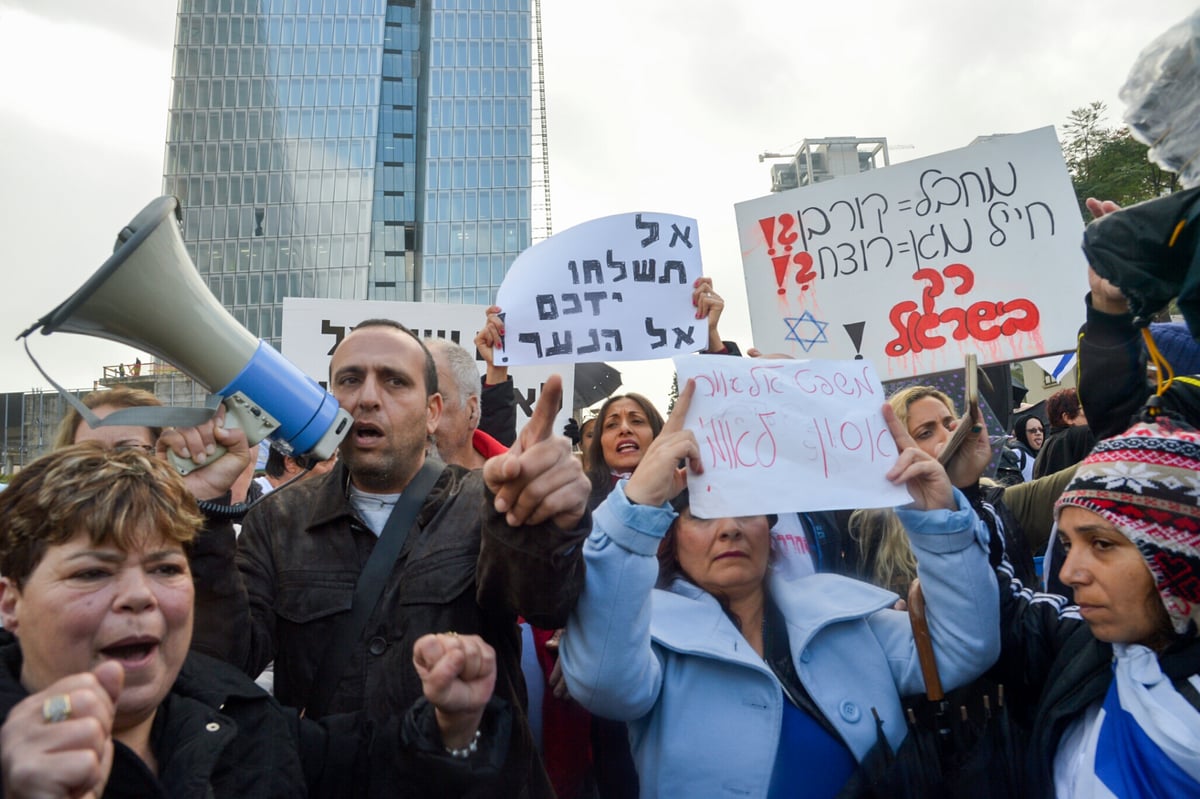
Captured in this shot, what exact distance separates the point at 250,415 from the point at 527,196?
70000mm

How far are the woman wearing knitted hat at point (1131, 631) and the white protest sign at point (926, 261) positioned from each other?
1.45 m

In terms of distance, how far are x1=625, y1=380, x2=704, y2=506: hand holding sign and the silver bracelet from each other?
59cm

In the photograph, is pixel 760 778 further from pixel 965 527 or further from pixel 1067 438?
pixel 1067 438

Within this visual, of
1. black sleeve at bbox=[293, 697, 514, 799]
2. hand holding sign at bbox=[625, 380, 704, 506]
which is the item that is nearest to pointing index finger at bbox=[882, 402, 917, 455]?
hand holding sign at bbox=[625, 380, 704, 506]

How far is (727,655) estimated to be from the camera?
2.06 metres

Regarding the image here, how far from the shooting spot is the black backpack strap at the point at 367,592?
1.94 metres

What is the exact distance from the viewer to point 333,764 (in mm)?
1734

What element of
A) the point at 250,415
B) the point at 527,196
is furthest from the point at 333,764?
the point at 527,196

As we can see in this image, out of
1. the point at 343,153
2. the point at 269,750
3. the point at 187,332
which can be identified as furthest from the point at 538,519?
the point at 343,153

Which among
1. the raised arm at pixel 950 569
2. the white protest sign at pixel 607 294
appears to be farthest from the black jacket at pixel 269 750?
the white protest sign at pixel 607 294

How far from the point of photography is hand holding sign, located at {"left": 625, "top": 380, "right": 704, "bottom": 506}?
1943 mm

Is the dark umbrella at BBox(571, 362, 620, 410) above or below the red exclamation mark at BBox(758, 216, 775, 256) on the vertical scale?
below

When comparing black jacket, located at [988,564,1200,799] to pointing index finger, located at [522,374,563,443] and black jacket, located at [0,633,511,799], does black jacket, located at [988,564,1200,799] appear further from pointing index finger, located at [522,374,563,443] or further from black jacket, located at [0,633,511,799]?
pointing index finger, located at [522,374,563,443]

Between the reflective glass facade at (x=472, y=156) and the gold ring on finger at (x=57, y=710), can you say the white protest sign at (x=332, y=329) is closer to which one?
the gold ring on finger at (x=57, y=710)
